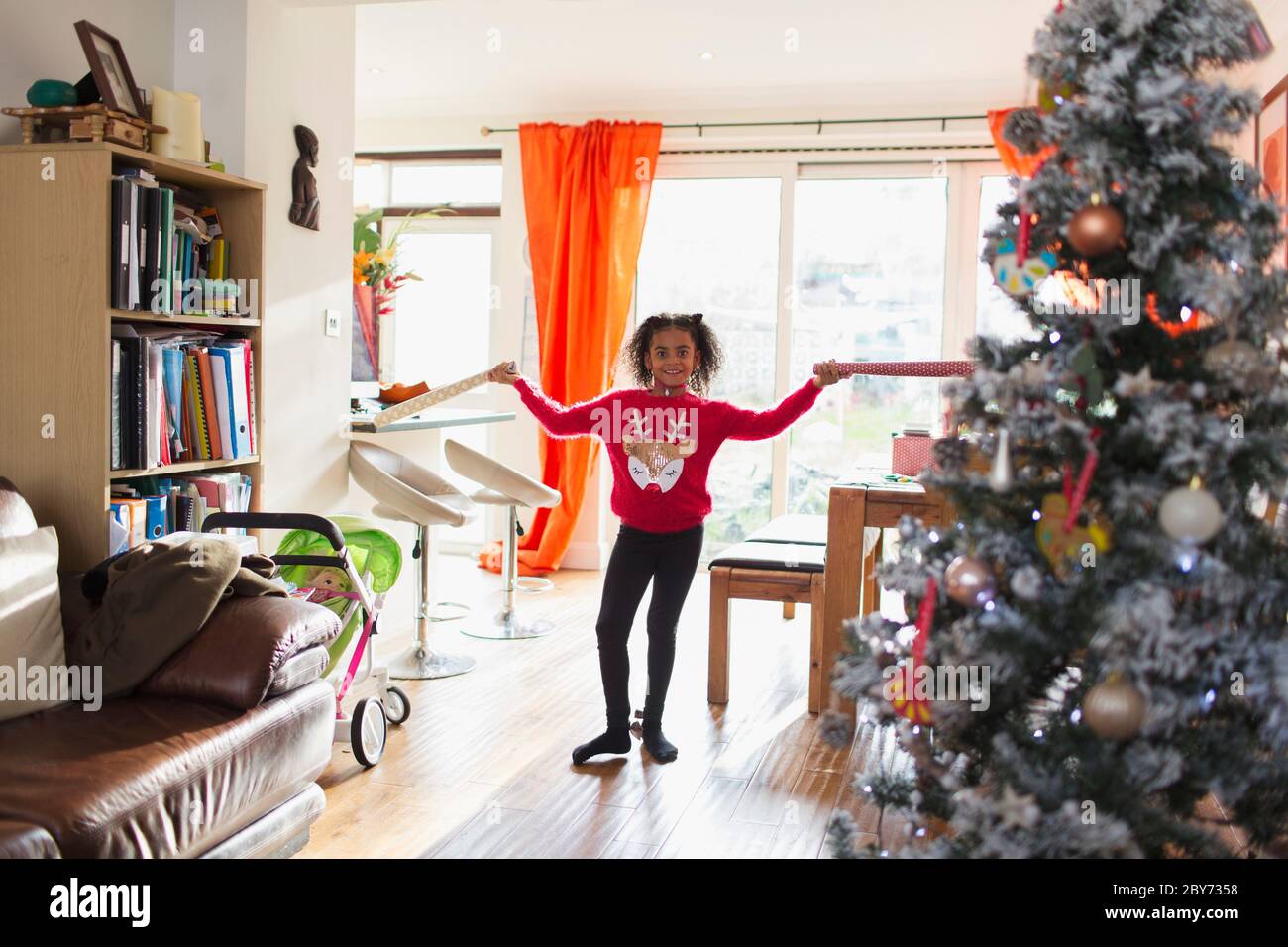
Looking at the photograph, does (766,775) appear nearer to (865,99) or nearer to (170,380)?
(170,380)

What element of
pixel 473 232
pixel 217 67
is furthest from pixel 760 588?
pixel 473 232

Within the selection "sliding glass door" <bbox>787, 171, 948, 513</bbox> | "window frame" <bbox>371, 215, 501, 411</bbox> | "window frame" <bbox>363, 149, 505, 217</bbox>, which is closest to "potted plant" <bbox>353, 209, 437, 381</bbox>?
"window frame" <bbox>371, 215, 501, 411</bbox>

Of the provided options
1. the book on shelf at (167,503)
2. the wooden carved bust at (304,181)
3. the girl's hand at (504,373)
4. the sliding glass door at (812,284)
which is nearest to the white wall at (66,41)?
the wooden carved bust at (304,181)

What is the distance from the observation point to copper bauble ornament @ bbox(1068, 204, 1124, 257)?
1565 mm

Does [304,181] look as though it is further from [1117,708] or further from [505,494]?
[1117,708]

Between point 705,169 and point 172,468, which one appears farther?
point 705,169

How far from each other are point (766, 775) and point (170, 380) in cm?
192

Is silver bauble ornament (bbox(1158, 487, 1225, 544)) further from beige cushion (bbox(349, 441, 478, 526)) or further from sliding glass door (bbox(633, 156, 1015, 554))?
sliding glass door (bbox(633, 156, 1015, 554))

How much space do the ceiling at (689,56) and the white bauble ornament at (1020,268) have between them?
285cm

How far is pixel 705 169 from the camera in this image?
235 inches

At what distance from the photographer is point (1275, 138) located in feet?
11.7

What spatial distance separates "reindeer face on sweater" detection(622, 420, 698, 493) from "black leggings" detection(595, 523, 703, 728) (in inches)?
5.5
